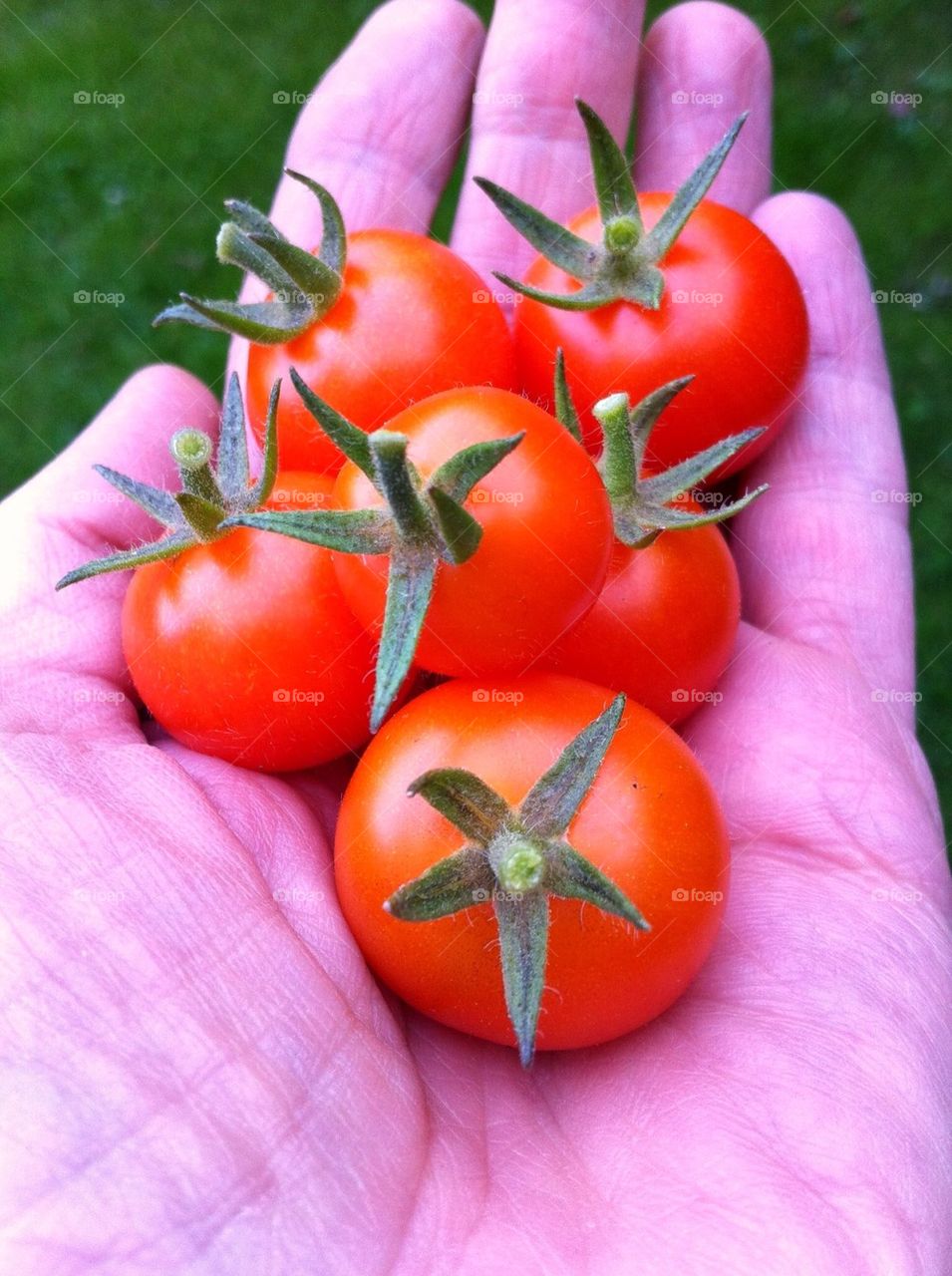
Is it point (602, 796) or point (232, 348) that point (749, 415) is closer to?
point (602, 796)

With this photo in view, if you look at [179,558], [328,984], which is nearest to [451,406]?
[179,558]
